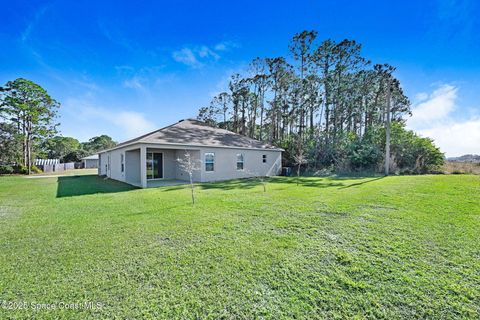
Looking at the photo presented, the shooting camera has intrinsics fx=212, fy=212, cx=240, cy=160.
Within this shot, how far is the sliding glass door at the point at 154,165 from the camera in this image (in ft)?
46.7

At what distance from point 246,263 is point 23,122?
1297 inches

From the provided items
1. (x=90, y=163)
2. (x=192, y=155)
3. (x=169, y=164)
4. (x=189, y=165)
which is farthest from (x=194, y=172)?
(x=90, y=163)

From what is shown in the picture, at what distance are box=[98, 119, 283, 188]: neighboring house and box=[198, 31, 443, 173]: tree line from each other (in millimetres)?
Answer: 3955

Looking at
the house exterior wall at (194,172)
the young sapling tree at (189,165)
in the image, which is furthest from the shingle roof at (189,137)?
the young sapling tree at (189,165)

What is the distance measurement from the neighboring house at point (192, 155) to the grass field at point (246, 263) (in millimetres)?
7467

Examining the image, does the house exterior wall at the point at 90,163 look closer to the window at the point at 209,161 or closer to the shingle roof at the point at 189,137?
the shingle roof at the point at 189,137

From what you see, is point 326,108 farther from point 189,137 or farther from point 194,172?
point 194,172

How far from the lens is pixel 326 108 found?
2262 cm

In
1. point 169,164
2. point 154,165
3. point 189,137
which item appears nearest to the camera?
point 189,137

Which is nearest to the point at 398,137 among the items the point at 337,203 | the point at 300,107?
the point at 300,107

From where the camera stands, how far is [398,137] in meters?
18.0

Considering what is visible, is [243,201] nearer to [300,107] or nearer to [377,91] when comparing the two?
[300,107]

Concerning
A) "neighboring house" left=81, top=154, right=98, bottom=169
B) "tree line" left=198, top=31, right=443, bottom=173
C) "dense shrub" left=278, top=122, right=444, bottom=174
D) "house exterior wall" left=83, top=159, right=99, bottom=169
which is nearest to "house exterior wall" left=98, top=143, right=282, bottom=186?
"tree line" left=198, top=31, right=443, bottom=173

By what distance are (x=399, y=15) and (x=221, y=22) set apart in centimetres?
900
